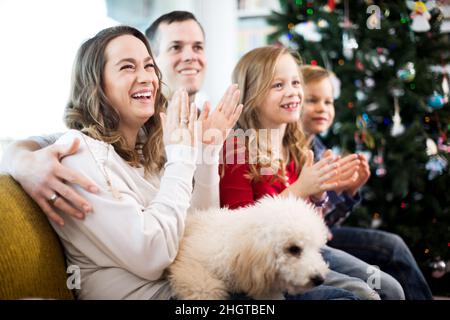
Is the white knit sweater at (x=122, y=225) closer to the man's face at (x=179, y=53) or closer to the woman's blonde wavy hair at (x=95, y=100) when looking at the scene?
the woman's blonde wavy hair at (x=95, y=100)

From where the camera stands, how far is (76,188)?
917 millimetres

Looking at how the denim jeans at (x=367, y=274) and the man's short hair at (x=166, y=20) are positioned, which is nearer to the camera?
the denim jeans at (x=367, y=274)

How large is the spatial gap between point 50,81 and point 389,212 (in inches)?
61.9

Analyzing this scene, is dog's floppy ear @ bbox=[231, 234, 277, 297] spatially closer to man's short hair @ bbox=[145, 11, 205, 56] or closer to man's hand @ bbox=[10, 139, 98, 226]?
man's hand @ bbox=[10, 139, 98, 226]

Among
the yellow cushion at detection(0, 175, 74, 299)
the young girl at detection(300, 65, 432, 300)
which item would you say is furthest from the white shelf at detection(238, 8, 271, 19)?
the yellow cushion at detection(0, 175, 74, 299)

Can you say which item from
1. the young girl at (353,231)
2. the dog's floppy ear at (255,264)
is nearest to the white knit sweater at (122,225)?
the dog's floppy ear at (255,264)

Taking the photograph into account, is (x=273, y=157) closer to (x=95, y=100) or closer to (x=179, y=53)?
(x=179, y=53)

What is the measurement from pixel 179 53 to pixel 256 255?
84 centimetres

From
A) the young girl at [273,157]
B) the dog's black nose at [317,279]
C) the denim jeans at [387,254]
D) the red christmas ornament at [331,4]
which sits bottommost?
the denim jeans at [387,254]

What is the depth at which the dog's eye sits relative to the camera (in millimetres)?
867

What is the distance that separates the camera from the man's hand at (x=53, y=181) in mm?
900

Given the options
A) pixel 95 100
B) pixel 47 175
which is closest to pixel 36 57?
pixel 95 100

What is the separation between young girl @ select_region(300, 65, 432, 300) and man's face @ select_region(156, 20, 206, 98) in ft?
1.63
